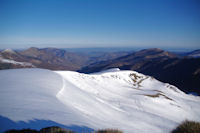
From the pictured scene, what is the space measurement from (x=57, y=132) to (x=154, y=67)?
20802 cm

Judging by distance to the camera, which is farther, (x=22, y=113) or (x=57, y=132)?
(x=22, y=113)

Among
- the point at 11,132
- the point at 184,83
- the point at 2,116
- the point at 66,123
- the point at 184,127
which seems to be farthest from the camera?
the point at 184,83

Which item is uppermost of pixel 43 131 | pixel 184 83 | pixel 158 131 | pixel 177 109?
pixel 43 131

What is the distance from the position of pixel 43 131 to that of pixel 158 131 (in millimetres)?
14614

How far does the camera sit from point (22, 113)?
775 centimetres

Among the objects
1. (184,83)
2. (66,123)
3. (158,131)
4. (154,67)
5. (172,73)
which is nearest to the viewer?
(66,123)

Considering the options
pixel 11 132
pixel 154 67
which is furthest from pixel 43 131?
pixel 154 67

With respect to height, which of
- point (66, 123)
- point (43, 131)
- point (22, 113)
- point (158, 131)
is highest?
point (43, 131)

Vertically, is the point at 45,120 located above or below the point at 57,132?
below

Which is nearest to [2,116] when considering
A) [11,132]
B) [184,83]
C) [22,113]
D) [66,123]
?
[22,113]

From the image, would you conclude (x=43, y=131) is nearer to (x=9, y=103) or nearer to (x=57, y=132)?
(x=57, y=132)

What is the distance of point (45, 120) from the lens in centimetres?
737

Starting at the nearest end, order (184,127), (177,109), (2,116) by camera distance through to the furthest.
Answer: (184,127) → (2,116) → (177,109)

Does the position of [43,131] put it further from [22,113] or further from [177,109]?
[177,109]
